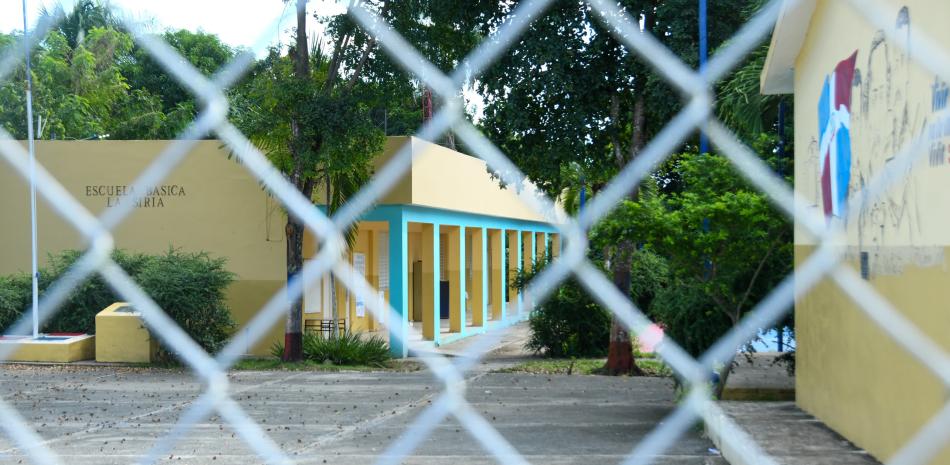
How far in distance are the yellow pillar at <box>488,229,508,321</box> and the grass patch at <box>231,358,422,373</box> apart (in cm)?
648

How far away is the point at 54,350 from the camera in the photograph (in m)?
15.1

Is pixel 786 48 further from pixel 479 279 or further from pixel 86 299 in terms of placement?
pixel 479 279

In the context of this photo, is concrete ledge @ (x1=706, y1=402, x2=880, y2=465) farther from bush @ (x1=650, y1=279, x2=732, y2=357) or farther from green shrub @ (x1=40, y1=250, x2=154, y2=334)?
green shrub @ (x1=40, y1=250, x2=154, y2=334)

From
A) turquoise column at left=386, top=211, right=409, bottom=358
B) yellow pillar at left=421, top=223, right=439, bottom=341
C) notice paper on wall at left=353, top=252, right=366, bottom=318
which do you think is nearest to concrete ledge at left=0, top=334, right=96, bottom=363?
turquoise column at left=386, top=211, right=409, bottom=358

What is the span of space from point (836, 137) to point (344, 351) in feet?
36.2

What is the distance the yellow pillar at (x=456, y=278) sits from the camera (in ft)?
65.0

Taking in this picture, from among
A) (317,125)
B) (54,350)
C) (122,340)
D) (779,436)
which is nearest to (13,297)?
(54,350)

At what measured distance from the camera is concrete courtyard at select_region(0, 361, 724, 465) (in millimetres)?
7570

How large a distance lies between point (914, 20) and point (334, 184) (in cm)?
1083

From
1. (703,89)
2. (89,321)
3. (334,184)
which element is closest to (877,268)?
(703,89)

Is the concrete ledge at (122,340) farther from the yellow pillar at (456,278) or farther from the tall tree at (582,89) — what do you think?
the tall tree at (582,89)

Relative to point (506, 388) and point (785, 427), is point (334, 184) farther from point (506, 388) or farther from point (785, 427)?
point (785, 427)

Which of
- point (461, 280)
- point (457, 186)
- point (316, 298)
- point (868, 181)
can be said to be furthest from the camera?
point (461, 280)

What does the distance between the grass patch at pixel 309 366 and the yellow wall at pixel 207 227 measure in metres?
1.39
